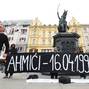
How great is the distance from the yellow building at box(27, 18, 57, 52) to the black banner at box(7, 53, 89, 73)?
77.0m

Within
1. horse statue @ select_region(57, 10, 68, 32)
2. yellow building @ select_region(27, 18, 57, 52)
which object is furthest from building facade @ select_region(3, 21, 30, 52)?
horse statue @ select_region(57, 10, 68, 32)

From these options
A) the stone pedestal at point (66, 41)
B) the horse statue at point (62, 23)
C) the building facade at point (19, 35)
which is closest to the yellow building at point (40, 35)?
the building facade at point (19, 35)

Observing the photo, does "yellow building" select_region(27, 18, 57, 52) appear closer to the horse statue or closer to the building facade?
the building facade

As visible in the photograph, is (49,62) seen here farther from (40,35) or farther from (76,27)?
(40,35)

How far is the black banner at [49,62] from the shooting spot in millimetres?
12461

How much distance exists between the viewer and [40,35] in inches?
3652

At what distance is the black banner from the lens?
12.5 meters

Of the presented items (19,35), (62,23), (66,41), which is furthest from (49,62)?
(19,35)

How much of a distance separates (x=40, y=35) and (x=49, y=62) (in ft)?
263

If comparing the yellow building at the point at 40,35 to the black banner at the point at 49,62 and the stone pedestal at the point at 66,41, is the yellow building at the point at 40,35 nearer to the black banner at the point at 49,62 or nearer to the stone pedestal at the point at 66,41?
the stone pedestal at the point at 66,41

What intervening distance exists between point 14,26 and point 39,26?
40.3 ft

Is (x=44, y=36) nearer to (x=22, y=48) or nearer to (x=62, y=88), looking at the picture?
(x=22, y=48)

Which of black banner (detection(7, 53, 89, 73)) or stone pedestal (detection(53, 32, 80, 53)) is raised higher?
stone pedestal (detection(53, 32, 80, 53))

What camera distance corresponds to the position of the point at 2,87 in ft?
30.1
